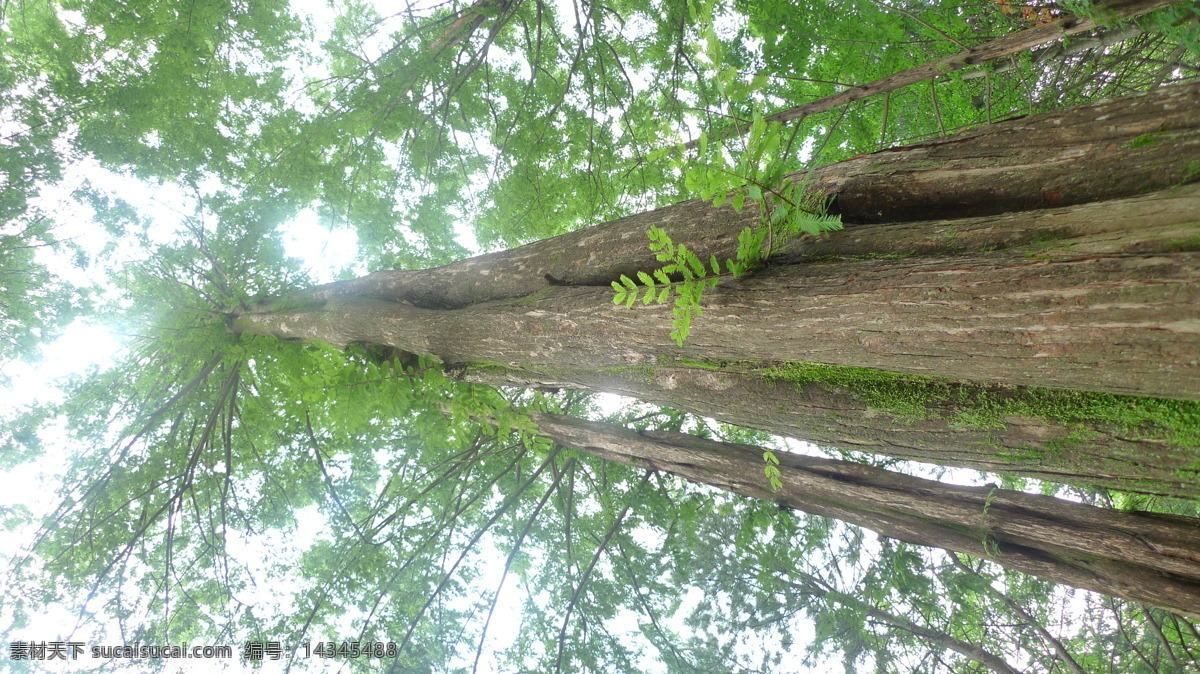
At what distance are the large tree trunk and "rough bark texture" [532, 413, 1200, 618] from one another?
843mm

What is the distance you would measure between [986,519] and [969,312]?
2044 millimetres

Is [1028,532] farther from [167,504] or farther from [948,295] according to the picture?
[167,504]

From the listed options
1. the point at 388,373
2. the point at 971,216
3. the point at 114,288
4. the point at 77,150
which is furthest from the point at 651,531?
the point at 77,150

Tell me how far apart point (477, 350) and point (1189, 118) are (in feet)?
11.3

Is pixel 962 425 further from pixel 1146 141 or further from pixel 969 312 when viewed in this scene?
pixel 1146 141

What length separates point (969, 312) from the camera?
179 centimetres

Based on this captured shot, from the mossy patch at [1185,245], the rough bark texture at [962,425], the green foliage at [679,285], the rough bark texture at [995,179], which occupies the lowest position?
the rough bark texture at [962,425]

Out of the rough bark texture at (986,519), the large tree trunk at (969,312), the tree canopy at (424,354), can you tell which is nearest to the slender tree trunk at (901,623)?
the tree canopy at (424,354)

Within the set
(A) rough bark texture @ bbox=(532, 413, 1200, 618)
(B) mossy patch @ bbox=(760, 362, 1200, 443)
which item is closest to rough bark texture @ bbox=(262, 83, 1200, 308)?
(B) mossy patch @ bbox=(760, 362, 1200, 443)

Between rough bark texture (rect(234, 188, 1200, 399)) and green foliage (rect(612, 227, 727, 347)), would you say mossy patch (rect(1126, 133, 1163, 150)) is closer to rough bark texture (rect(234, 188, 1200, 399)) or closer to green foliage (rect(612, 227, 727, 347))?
rough bark texture (rect(234, 188, 1200, 399))

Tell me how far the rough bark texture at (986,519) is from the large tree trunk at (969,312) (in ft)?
2.76

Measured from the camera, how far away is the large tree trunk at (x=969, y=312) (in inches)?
62.8

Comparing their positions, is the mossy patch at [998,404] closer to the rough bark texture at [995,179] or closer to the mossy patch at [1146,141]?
the rough bark texture at [995,179]

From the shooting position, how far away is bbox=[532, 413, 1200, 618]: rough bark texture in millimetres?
2629
